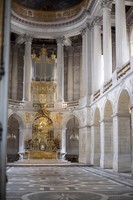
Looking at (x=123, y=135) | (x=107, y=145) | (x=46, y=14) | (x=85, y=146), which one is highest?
(x=46, y=14)

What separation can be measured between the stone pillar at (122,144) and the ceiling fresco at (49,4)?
1630cm

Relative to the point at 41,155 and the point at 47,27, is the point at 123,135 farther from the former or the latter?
the point at 47,27

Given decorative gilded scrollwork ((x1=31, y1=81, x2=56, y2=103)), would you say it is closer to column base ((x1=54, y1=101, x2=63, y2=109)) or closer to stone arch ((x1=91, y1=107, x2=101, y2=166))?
column base ((x1=54, y1=101, x2=63, y2=109))

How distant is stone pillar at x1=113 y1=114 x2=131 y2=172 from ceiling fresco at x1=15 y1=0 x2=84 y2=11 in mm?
16303

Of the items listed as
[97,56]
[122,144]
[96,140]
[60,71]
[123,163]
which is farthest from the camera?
[60,71]

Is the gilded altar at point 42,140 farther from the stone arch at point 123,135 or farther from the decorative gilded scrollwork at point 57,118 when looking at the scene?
the stone arch at point 123,135

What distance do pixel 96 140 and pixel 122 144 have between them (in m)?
6.51

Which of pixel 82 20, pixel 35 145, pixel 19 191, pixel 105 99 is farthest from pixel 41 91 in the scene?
pixel 19 191

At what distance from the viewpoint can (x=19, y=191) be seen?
33.3 feet

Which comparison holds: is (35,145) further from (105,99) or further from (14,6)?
(14,6)

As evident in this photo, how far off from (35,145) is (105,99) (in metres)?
9.63

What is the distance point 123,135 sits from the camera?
61.4 ft

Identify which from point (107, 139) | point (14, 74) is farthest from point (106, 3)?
point (14, 74)

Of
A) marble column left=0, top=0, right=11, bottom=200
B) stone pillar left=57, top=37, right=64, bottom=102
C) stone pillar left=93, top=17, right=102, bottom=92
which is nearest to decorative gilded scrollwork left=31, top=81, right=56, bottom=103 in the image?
stone pillar left=57, top=37, right=64, bottom=102
